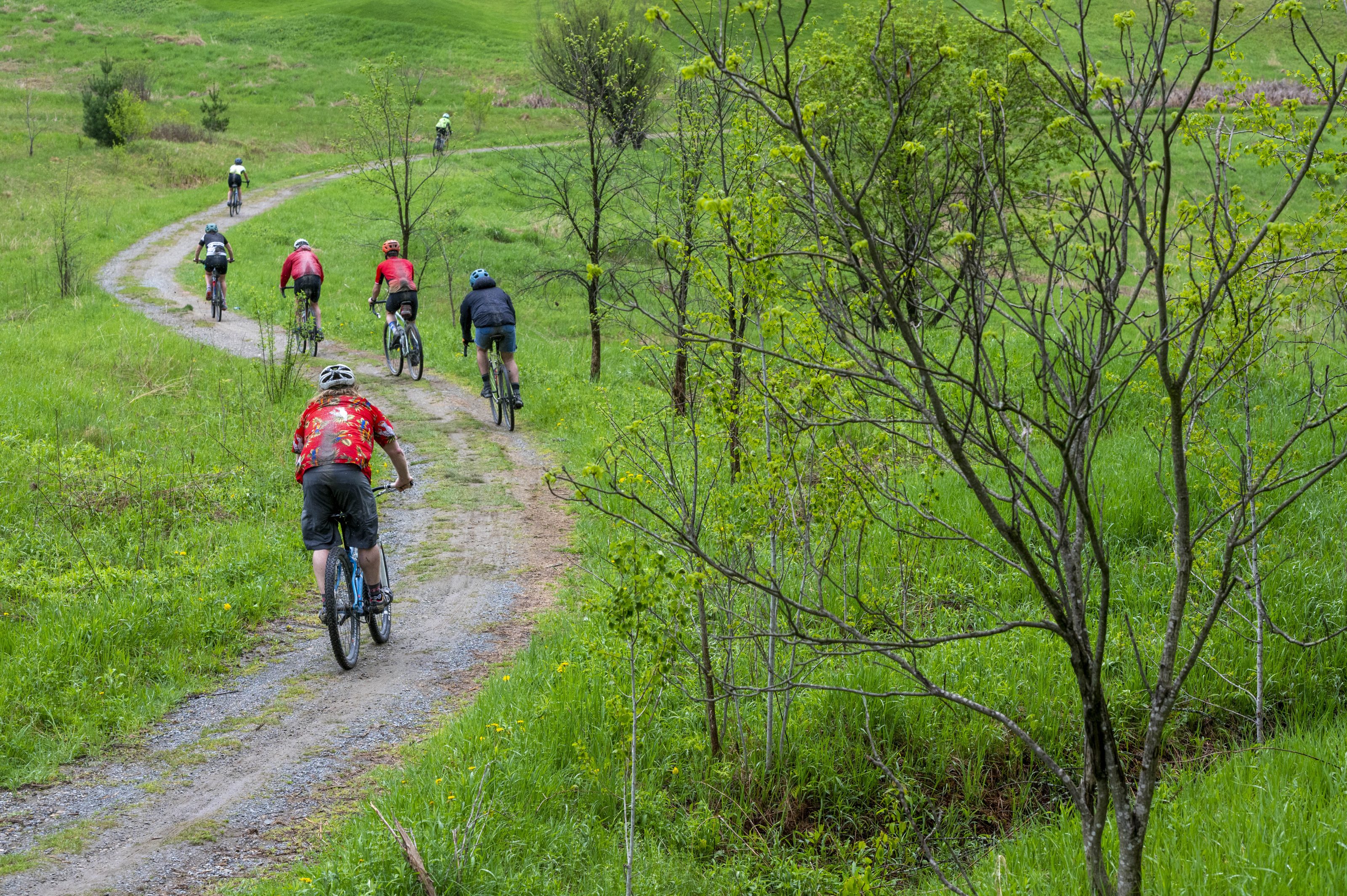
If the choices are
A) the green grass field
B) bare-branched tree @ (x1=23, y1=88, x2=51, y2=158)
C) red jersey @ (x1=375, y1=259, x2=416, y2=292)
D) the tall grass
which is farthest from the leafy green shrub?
the tall grass

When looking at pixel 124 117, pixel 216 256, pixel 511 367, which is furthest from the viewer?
pixel 124 117

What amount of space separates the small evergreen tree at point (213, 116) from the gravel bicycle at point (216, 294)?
28021 mm

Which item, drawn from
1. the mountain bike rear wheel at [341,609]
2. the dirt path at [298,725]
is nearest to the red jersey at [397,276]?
the dirt path at [298,725]

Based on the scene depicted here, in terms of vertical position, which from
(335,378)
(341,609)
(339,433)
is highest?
(335,378)

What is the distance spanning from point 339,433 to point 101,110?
127ft

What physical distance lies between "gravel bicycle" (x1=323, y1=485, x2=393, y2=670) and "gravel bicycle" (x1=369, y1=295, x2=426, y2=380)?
884 cm

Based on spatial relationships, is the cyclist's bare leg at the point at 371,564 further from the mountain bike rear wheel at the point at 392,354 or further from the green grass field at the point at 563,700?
the mountain bike rear wheel at the point at 392,354

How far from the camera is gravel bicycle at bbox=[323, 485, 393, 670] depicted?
6.79 meters

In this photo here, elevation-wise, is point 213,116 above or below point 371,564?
above

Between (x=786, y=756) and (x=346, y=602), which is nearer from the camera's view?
(x=786, y=756)

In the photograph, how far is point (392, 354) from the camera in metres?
16.4

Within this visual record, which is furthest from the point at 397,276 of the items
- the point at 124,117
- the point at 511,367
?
the point at 124,117

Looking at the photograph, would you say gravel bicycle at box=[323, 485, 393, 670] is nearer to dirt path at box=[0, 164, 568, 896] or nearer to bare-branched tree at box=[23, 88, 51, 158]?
dirt path at box=[0, 164, 568, 896]

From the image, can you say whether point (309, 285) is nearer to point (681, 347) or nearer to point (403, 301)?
point (403, 301)
